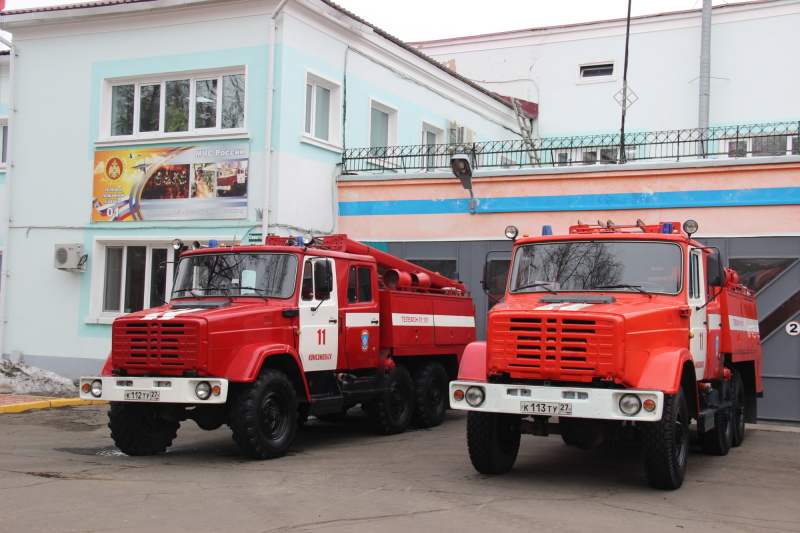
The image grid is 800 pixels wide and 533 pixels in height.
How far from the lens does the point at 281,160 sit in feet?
50.4

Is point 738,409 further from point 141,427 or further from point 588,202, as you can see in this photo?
point 141,427

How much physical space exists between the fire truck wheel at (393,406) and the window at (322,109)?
5.94 meters

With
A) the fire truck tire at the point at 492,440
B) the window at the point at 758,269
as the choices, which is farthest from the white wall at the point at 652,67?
the fire truck tire at the point at 492,440

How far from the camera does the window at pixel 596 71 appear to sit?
24.6 metres

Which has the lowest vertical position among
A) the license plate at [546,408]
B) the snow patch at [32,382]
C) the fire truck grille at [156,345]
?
the snow patch at [32,382]

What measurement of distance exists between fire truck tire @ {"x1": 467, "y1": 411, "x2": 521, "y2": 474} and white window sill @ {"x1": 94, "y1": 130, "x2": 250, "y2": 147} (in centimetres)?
850

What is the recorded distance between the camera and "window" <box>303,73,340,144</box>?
16.7 m

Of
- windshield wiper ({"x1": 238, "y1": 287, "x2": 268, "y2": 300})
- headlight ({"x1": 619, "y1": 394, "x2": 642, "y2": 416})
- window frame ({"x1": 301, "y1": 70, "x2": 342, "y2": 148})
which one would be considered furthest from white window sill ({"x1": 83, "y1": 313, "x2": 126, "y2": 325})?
headlight ({"x1": 619, "y1": 394, "x2": 642, "y2": 416})

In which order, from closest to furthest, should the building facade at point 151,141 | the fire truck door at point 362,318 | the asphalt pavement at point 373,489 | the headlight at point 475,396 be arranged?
the asphalt pavement at point 373,489
the headlight at point 475,396
the fire truck door at point 362,318
the building facade at point 151,141

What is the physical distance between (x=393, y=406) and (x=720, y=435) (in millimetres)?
4270

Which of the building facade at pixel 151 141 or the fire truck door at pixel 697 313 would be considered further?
the building facade at pixel 151 141

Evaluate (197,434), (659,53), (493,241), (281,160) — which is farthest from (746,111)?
(197,434)

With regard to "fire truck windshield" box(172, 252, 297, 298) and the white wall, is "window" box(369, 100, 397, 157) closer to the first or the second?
the white wall

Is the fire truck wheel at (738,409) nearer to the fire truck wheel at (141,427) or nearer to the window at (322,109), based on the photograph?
the fire truck wheel at (141,427)
